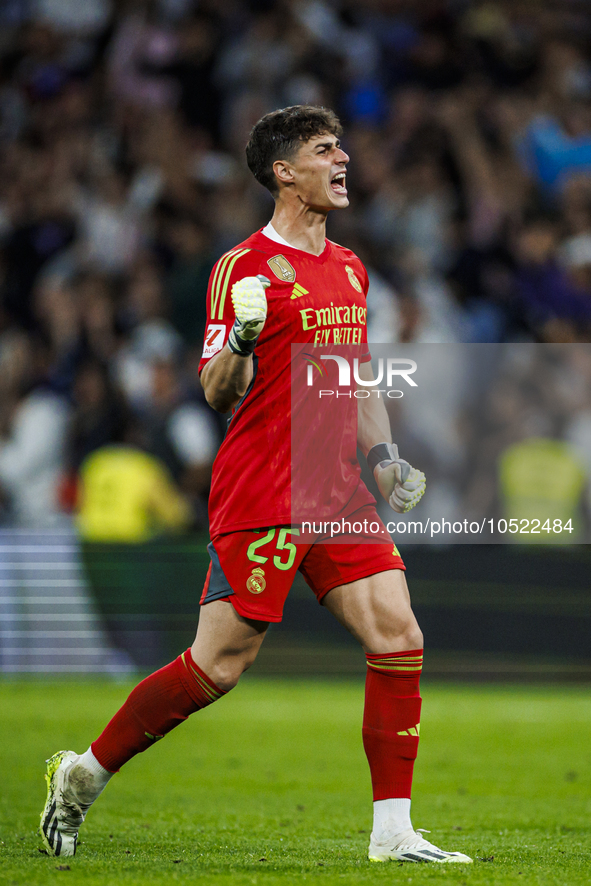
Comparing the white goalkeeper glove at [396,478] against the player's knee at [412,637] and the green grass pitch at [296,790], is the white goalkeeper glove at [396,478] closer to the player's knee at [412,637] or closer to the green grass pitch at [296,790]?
the player's knee at [412,637]

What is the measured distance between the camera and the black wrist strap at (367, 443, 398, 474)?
440cm

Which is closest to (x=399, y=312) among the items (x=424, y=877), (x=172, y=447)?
(x=172, y=447)

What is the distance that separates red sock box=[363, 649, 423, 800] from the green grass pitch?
291mm

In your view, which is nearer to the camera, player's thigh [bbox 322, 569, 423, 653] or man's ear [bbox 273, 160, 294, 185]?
player's thigh [bbox 322, 569, 423, 653]

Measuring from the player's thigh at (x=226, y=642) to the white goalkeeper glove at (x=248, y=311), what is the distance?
3.04 ft

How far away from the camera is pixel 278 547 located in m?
4.19

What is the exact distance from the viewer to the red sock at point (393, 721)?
421cm

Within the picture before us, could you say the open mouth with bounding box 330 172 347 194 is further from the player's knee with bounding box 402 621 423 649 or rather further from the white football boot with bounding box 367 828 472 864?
the white football boot with bounding box 367 828 472 864

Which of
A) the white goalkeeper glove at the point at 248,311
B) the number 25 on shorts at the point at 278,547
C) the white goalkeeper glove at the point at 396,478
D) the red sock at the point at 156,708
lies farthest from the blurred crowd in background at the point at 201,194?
the white goalkeeper glove at the point at 248,311

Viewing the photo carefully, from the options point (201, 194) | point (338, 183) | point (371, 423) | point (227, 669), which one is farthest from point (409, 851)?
point (201, 194)

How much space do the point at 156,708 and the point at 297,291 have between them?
1.55 meters

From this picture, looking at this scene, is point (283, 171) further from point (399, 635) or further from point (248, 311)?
point (399, 635)

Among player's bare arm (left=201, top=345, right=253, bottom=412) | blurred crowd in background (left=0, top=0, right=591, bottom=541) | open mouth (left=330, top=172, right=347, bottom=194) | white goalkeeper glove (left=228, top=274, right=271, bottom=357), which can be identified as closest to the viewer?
white goalkeeper glove (left=228, top=274, right=271, bottom=357)

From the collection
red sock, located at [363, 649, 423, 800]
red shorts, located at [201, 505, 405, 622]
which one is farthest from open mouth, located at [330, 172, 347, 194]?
red sock, located at [363, 649, 423, 800]
